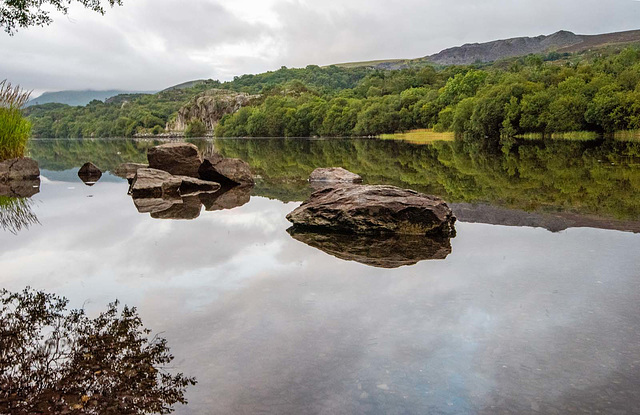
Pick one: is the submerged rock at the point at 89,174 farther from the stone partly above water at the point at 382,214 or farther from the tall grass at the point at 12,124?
the stone partly above water at the point at 382,214

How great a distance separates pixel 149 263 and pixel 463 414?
5177mm

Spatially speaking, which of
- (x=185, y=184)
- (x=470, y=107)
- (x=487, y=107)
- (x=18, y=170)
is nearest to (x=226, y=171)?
(x=185, y=184)

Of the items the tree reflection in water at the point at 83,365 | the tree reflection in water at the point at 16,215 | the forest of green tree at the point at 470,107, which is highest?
the tree reflection in water at the point at 83,365

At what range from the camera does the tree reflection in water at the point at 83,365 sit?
3367 mm

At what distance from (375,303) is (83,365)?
271 cm

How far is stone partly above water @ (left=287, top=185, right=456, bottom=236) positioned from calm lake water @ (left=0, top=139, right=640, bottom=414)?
61cm

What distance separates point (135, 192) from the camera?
48.7ft

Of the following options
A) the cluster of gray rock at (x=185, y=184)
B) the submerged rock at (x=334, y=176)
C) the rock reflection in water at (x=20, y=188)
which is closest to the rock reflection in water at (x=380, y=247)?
the cluster of gray rock at (x=185, y=184)

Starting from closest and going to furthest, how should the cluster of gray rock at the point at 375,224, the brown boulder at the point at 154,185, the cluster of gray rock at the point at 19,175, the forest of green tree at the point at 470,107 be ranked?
the cluster of gray rock at the point at 375,224 → the brown boulder at the point at 154,185 → the cluster of gray rock at the point at 19,175 → the forest of green tree at the point at 470,107

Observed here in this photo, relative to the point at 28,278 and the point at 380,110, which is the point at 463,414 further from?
the point at 380,110

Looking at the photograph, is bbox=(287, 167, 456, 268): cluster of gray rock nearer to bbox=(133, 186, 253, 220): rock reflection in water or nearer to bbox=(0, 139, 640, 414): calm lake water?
bbox=(0, 139, 640, 414): calm lake water

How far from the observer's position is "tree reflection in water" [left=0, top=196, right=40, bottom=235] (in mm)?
10320

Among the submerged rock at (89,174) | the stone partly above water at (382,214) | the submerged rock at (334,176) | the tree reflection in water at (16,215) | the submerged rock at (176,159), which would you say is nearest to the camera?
the stone partly above water at (382,214)

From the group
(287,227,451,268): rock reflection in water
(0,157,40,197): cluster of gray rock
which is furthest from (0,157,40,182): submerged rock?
(287,227,451,268): rock reflection in water
